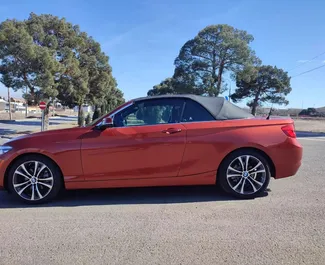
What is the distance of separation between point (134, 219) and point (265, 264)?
1773mm

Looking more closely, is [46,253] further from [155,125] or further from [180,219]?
[155,125]

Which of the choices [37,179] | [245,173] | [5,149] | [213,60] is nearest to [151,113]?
[245,173]

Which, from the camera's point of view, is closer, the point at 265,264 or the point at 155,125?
the point at 265,264

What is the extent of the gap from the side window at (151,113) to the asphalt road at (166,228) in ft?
4.04

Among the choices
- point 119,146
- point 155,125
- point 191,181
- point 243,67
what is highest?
point 243,67

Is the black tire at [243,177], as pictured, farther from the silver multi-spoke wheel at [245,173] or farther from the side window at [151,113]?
the side window at [151,113]

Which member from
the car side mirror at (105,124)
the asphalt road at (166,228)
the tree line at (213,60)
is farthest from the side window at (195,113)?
the tree line at (213,60)

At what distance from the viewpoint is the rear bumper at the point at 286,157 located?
4.83 meters

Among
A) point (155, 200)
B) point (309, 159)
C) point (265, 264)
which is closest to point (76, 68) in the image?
point (309, 159)

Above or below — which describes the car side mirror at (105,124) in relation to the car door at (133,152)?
above

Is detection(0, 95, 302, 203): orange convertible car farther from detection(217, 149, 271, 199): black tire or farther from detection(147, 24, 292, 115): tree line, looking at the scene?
detection(147, 24, 292, 115): tree line

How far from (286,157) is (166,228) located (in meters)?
2.31

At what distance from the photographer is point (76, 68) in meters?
24.1

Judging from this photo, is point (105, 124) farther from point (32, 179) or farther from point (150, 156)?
point (32, 179)
